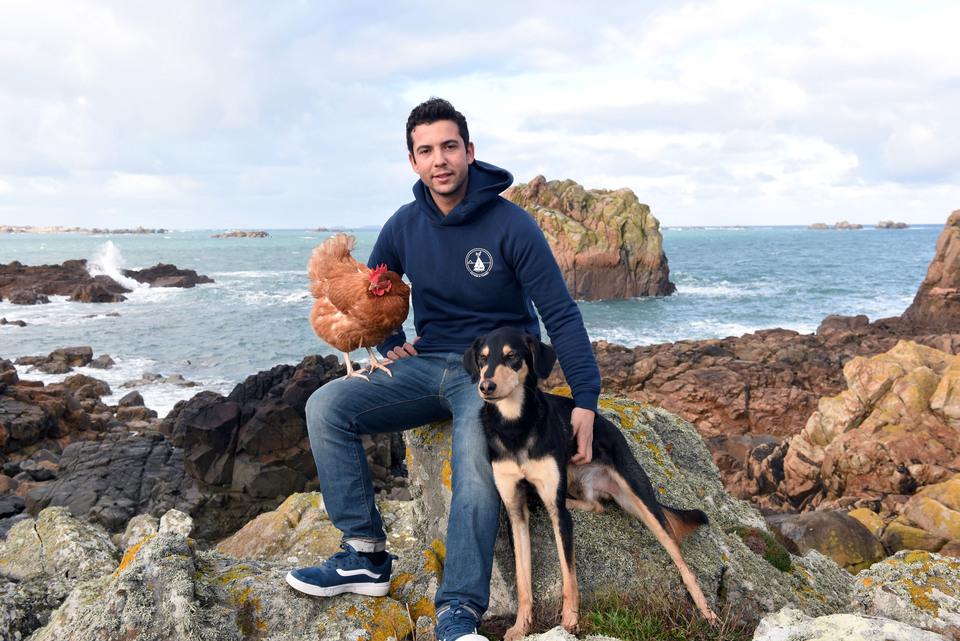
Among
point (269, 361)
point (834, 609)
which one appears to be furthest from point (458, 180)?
point (269, 361)

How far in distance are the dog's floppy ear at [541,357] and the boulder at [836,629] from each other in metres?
1.82

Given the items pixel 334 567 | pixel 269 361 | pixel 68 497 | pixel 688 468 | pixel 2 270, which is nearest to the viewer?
pixel 334 567

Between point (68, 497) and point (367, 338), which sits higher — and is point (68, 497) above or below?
below

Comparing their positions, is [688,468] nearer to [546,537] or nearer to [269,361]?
[546,537]

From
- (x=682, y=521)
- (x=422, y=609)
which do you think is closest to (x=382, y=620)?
(x=422, y=609)

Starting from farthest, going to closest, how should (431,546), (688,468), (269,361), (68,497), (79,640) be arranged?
(269,361), (68,497), (688,468), (431,546), (79,640)

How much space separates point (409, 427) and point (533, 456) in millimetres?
1375

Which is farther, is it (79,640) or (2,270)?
(2,270)

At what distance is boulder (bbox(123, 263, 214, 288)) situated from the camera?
62.1 metres

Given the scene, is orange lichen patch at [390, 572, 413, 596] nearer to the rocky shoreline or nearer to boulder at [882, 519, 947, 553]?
the rocky shoreline

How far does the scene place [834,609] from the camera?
4.73 meters

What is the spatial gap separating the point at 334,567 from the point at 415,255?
7.82ft

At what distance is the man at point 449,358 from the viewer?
13.0ft

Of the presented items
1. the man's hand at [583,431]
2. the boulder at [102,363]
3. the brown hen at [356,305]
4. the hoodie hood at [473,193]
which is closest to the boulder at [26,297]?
the boulder at [102,363]
